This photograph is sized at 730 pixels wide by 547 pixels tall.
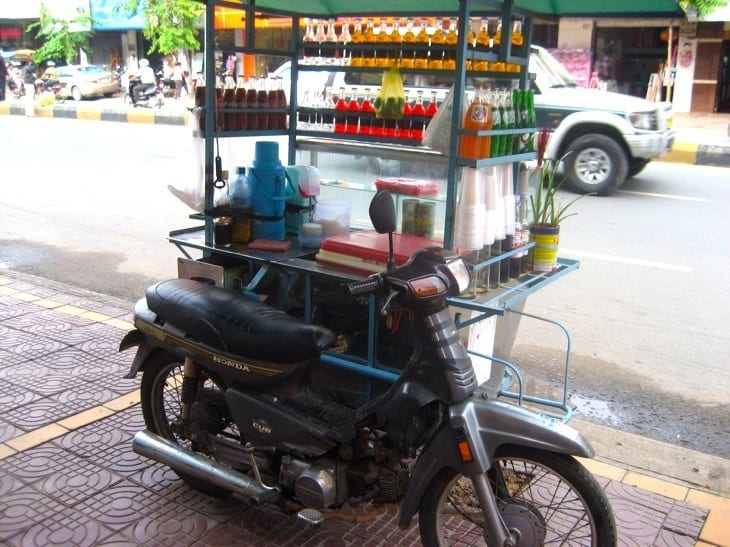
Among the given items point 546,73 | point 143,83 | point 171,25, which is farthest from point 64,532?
point 171,25

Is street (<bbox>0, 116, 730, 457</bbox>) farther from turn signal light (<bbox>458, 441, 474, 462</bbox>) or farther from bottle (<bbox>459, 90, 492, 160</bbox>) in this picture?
turn signal light (<bbox>458, 441, 474, 462</bbox>)

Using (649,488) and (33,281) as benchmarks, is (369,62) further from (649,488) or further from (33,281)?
(33,281)

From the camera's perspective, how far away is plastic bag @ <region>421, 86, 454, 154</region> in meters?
3.12

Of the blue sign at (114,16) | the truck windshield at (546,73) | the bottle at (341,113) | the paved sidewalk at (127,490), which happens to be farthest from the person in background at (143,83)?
the bottle at (341,113)

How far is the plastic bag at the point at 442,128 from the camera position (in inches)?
123

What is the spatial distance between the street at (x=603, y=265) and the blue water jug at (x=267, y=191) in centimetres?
41

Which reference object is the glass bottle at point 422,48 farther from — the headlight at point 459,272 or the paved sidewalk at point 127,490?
the paved sidewalk at point 127,490

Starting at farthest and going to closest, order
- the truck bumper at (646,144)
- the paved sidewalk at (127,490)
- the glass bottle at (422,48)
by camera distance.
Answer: the truck bumper at (646,144), the glass bottle at (422,48), the paved sidewalk at (127,490)

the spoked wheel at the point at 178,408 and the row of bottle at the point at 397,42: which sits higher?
the row of bottle at the point at 397,42

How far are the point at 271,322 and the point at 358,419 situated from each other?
1.57 ft

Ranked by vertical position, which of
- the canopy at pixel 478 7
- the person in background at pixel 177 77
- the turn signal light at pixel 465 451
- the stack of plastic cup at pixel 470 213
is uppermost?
the person in background at pixel 177 77

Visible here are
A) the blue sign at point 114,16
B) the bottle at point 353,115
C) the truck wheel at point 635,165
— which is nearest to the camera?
the bottle at point 353,115

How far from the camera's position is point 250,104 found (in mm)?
3795

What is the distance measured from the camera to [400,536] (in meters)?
2.91
